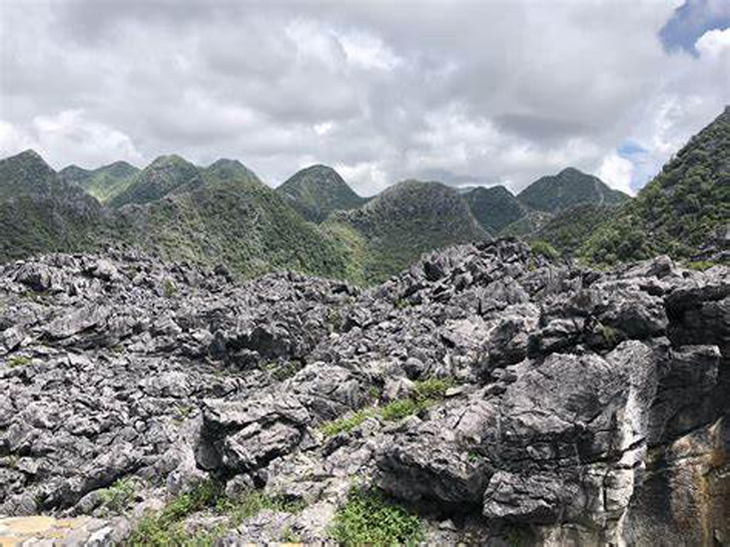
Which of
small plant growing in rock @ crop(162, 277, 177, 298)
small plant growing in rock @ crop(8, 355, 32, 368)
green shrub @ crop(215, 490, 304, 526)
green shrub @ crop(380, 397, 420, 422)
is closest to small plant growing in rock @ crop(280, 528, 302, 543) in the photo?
green shrub @ crop(215, 490, 304, 526)

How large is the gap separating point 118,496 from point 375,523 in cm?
969

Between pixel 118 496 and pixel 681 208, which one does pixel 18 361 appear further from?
pixel 681 208

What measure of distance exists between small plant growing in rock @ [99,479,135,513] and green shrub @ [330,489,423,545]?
7.85 meters

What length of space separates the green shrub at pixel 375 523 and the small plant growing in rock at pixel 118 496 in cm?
785

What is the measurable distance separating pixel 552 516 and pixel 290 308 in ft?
139

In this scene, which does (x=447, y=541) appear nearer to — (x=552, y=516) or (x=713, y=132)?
(x=552, y=516)

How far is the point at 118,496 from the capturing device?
17000mm

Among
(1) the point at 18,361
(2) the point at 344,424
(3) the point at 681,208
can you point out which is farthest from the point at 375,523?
(3) the point at 681,208

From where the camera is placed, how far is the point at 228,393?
113 ft

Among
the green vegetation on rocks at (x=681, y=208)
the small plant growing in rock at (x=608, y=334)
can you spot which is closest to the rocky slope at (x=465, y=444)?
the small plant growing in rock at (x=608, y=334)

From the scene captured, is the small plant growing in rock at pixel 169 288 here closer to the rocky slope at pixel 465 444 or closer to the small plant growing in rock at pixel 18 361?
the small plant growing in rock at pixel 18 361

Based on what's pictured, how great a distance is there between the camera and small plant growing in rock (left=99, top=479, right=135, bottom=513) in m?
16.4

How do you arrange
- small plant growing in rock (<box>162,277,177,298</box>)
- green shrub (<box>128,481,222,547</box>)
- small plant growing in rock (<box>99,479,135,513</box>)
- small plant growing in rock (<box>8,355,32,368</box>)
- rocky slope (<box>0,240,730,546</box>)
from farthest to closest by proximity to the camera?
small plant growing in rock (<box>162,277,177,298</box>), small plant growing in rock (<box>8,355,32,368</box>), small plant growing in rock (<box>99,479,135,513</box>), green shrub (<box>128,481,222,547</box>), rocky slope (<box>0,240,730,546</box>)

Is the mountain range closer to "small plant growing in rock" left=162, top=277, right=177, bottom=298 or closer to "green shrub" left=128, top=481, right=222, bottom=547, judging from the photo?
"small plant growing in rock" left=162, top=277, right=177, bottom=298
